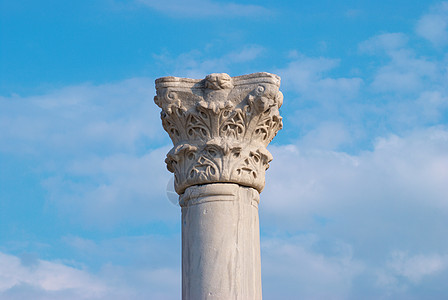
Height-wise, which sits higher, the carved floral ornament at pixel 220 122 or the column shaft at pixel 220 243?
the carved floral ornament at pixel 220 122

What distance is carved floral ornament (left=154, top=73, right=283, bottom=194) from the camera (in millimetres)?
12430

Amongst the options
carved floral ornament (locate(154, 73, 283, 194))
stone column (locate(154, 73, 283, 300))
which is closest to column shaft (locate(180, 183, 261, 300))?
stone column (locate(154, 73, 283, 300))

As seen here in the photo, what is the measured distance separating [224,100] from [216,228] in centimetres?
215

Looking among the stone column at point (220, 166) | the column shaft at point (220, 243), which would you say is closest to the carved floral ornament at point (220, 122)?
the stone column at point (220, 166)

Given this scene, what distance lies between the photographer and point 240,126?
496 inches

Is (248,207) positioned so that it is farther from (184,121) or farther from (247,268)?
(184,121)

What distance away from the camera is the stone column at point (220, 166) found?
11867mm

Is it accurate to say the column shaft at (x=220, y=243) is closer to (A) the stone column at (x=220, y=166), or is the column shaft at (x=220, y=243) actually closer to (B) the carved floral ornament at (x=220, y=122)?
(A) the stone column at (x=220, y=166)

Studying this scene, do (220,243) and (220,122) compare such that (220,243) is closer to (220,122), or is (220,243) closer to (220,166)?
(220,166)

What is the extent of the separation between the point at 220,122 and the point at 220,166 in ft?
2.45

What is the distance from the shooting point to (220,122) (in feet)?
41.1

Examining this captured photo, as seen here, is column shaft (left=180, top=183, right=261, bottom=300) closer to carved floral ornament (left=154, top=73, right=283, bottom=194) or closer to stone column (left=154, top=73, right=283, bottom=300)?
stone column (left=154, top=73, right=283, bottom=300)

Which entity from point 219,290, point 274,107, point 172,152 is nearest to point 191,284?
point 219,290

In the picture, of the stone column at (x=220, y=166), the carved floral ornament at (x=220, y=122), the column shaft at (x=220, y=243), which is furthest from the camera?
the carved floral ornament at (x=220, y=122)
